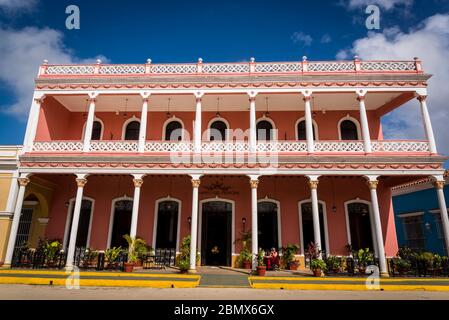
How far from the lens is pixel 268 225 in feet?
47.9

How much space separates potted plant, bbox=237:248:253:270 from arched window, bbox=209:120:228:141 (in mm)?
5958

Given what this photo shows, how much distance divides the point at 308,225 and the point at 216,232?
460 cm

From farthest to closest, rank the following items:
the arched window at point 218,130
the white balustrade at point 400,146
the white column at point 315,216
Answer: the arched window at point 218,130 < the white balustrade at point 400,146 < the white column at point 315,216

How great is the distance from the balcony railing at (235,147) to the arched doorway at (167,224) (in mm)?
3125

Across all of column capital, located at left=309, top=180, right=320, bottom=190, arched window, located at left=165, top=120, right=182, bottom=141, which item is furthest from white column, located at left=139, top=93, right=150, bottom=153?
column capital, located at left=309, top=180, right=320, bottom=190

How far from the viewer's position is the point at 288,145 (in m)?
13.4

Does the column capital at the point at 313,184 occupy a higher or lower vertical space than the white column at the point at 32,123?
lower

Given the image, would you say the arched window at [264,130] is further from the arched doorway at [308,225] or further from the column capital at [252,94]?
the arched doorway at [308,225]

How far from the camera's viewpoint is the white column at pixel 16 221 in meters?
12.0

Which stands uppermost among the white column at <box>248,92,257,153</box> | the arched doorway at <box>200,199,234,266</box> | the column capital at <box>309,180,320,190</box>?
the white column at <box>248,92,257,153</box>

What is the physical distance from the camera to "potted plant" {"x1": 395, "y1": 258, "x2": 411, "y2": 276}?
11.5m

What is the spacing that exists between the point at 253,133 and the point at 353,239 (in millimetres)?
7292

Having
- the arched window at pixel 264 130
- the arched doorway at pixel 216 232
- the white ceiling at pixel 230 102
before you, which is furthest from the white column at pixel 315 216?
the white ceiling at pixel 230 102

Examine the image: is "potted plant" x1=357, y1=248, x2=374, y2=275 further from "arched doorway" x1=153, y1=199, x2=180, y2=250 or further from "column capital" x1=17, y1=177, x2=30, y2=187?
"column capital" x1=17, y1=177, x2=30, y2=187
